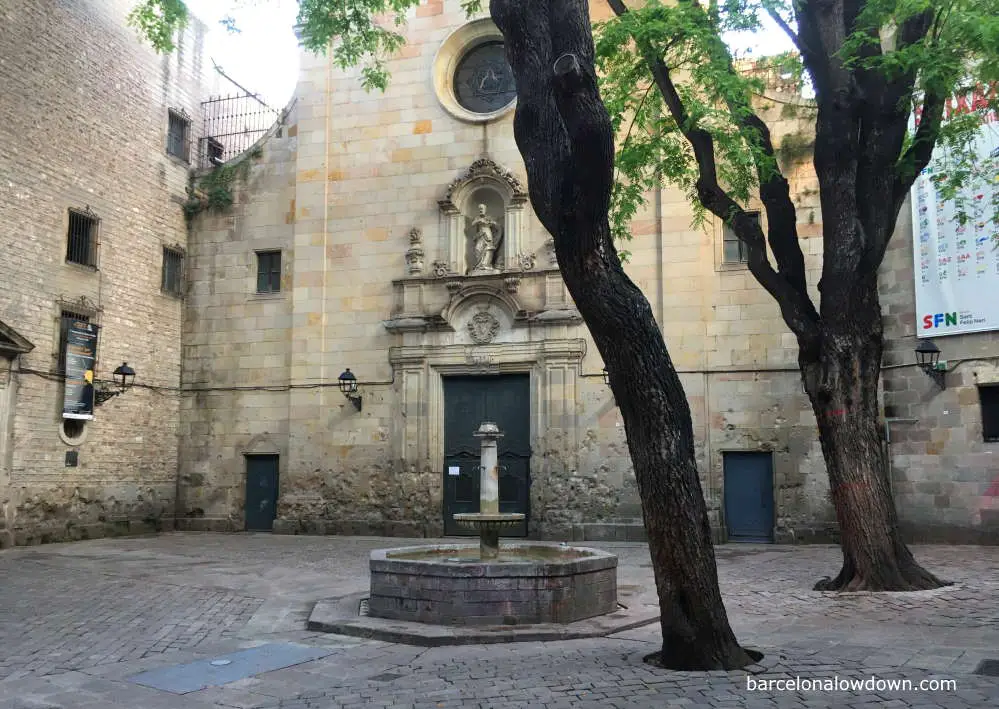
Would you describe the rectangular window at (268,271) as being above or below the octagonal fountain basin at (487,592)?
above

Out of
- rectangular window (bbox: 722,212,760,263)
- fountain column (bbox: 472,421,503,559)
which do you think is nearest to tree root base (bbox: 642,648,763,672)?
fountain column (bbox: 472,421,503,559)

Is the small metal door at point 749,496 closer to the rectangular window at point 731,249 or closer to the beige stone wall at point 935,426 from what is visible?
the beige stone wall at point 935,426

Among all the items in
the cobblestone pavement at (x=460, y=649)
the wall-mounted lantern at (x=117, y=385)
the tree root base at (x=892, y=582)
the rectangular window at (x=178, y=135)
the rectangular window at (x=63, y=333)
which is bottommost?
the cobblestone pavement at (x=460, y=649)

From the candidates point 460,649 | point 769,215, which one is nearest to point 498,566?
point 460,649

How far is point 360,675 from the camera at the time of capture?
22.4ft

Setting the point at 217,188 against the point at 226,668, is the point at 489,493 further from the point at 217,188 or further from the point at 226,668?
the point at 217,188

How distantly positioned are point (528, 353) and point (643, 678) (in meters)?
12.0

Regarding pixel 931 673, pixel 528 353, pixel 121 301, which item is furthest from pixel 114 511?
pixel 931 673

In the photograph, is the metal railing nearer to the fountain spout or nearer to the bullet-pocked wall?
the bullet-pocked wall

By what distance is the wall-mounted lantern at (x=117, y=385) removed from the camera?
18062 mm

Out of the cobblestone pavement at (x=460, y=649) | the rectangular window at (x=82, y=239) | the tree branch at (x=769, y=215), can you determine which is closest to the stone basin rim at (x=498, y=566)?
the cobblestone pavement at (x=460, y=649)

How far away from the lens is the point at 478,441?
A: 18.5 m

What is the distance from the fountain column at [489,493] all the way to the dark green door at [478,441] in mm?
7576

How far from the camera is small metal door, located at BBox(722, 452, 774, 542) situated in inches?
670
